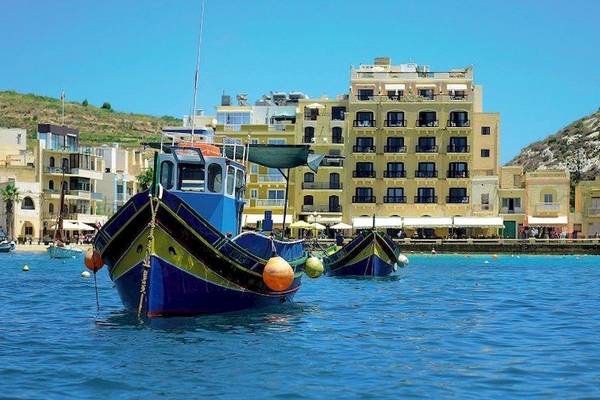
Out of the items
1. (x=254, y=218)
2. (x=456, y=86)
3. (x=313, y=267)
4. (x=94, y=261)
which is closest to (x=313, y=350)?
(x=94, y=261)

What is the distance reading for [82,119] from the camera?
572 feet

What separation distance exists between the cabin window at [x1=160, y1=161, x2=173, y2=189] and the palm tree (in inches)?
2534

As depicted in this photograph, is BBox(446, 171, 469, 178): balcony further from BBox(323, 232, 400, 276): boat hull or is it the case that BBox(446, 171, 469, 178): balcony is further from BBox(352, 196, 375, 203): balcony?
BBox(323, 232, 400, 276): boat hull

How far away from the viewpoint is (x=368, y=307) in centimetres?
2795

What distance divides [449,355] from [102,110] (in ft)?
578

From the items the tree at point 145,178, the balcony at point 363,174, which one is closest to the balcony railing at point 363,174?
the balcony at point 363,174

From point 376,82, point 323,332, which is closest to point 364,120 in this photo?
point 376,82

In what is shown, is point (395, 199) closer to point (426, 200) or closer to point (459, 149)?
point (426, 200)

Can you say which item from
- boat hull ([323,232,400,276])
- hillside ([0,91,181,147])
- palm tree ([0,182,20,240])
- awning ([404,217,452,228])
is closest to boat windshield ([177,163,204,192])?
boat hull ([323,232,400,276])

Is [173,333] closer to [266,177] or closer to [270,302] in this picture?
[270,302]

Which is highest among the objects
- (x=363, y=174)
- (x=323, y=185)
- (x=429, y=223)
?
(x=363, y=174)

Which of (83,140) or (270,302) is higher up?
(83,140)

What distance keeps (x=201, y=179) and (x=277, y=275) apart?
150 inches

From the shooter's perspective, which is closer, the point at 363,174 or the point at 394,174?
the point at 394,174
